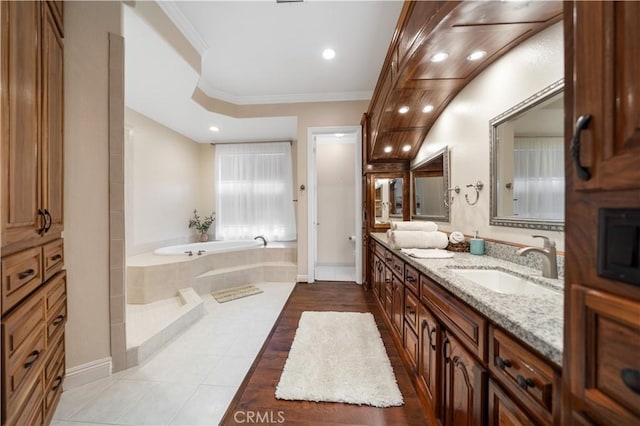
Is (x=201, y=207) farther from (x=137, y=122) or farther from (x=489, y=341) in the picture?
(x=489, y=341)

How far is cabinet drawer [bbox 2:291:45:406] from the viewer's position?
0.85 meters

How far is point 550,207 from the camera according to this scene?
3.97 ft

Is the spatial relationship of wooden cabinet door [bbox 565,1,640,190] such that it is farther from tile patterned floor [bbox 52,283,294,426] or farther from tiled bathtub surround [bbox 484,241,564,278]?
tile patterned floor [bbox 52,283,294,426]

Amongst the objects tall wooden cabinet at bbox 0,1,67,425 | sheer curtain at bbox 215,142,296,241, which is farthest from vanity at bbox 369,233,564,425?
sheer curtain at bbox 215,142,296,241

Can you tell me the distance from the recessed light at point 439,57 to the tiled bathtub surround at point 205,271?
124 inches

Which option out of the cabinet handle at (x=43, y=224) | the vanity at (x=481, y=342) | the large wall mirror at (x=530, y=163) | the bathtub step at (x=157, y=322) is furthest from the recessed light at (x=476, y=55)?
the bathtub step at (x=157, y=322)

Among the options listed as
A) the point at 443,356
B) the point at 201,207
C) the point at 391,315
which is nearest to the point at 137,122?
the point at 201,207

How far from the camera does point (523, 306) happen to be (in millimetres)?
756

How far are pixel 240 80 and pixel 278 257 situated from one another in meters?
2.66

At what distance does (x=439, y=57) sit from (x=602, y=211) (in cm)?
151

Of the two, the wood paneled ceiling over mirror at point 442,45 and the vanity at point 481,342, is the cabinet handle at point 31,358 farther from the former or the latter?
the wood paneled ceiling over mirror at point 442,45

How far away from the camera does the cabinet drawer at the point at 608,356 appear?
0.39 meters

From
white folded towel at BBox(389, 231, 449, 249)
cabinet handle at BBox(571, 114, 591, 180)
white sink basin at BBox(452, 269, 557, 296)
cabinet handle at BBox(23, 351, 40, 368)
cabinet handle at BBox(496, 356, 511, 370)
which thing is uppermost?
cabinet handle at BBox(571, 114, 591, 180)

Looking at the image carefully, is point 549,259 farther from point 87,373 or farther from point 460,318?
point 87,373
